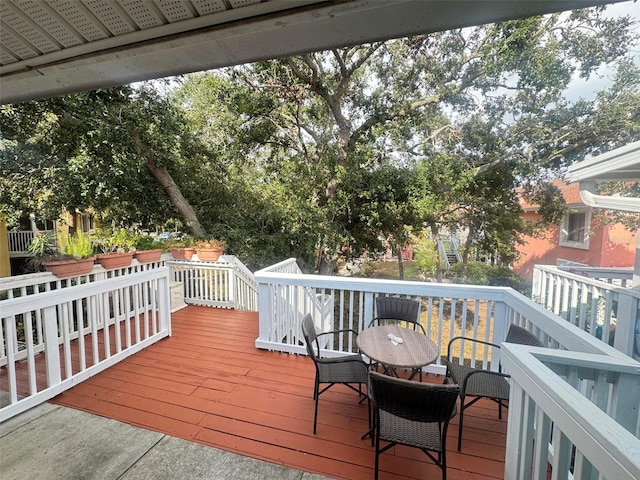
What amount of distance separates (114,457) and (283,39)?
291cm

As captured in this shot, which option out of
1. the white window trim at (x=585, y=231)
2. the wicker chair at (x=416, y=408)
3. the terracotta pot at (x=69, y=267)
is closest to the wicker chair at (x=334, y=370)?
the wicker chair at (x=416, y=408)

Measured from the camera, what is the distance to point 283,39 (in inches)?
58.6

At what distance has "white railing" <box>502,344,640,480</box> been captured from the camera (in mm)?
889

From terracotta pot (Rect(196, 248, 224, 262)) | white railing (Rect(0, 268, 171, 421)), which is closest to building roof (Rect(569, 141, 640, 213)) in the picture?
white railing (Rect(0, 268, 171, 421))

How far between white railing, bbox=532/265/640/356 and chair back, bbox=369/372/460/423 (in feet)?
9.80

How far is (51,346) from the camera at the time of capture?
2.66 metres

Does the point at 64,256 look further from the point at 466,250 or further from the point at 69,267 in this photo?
the point at 466,250

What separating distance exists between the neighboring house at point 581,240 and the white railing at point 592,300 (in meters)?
5.66

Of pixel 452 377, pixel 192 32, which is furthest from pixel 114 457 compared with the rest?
pixel 192 32

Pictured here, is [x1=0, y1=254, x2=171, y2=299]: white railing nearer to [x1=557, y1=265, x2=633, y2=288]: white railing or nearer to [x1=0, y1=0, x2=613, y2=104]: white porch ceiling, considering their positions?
[x1=0, y1=0, x2=613, y2=104]: white porch ceiling

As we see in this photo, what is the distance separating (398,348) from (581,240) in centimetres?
1107

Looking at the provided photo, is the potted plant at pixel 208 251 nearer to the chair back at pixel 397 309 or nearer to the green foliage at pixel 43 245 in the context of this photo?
the green foliage at pixel 43 245

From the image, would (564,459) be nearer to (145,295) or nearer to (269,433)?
(269,433)

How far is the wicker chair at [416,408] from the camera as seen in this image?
1638 mm
